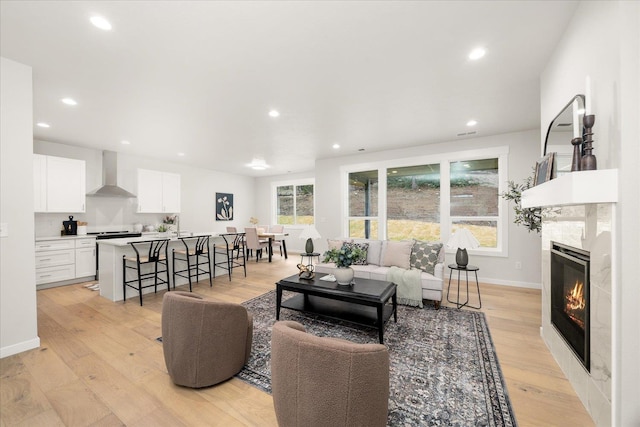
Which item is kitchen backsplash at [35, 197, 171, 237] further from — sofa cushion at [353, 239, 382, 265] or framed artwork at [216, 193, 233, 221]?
sofa cushion at [353, 239, 382, 265]

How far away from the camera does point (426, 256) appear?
3.96 meters

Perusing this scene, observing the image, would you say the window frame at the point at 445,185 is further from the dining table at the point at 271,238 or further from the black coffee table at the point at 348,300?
the black coffee table at the point at 348,300

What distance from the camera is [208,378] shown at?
1.97 meters

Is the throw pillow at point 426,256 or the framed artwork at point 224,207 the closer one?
the throw pillow at point 426,256

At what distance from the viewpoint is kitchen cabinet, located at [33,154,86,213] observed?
4637 mm

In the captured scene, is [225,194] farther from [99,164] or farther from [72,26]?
[72,26]

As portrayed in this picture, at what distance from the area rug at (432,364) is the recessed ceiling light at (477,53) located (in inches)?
111

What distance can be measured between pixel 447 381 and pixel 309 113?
3.49 meters

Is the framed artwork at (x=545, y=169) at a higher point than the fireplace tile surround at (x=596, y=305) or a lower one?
higher

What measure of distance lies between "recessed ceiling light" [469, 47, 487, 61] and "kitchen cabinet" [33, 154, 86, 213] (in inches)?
266

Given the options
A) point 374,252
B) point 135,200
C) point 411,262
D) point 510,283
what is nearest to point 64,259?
point 135,200

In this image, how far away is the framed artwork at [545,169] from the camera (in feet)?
6.76

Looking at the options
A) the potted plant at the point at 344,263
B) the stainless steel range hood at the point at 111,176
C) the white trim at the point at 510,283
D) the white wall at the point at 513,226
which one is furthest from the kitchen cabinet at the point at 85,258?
the white trim at the point at 510,283

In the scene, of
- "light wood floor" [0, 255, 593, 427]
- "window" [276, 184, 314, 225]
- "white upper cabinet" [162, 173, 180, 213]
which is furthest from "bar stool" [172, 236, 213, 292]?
"window" [276, 184, 314, 225]
